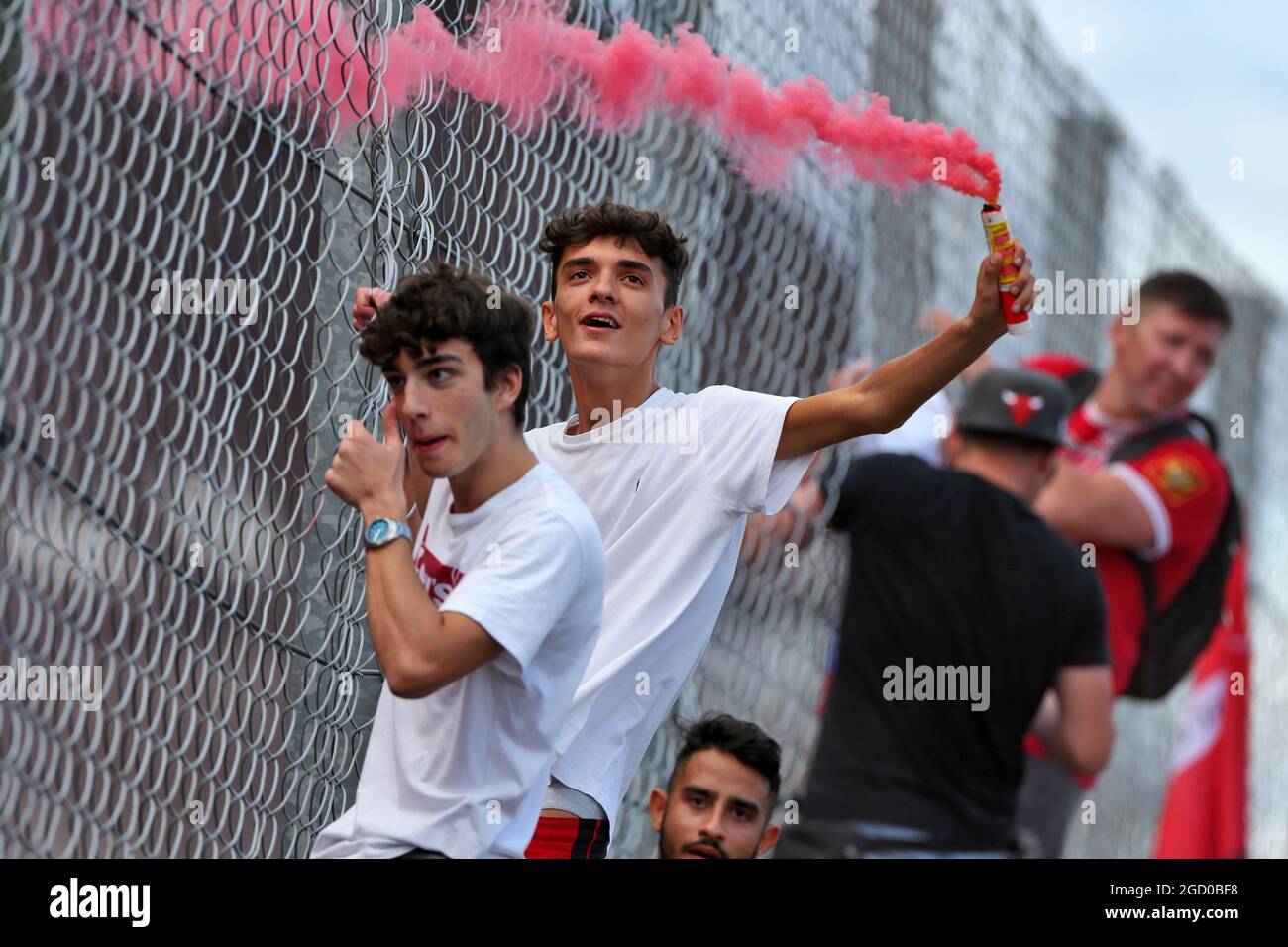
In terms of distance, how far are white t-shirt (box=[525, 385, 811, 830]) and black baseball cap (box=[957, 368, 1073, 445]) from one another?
2.45 meters

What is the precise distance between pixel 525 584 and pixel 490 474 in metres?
0.26

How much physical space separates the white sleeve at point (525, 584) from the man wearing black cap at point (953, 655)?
97.0 inches

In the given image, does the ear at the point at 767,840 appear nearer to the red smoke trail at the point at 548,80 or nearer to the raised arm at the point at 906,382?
the raised arm at the point at 906,382

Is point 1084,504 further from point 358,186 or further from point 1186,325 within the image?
point 358,186

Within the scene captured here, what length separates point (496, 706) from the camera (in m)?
2.72

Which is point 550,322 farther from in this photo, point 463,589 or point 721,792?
point 721,792

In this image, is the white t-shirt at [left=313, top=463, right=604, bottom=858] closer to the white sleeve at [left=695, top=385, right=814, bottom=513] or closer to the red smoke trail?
the white sleeve at [left=695, top=385, right=814, bottom=513]

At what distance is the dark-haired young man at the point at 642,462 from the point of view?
3.18 meters

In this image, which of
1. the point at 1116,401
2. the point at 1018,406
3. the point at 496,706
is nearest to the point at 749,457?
the point at 496,706

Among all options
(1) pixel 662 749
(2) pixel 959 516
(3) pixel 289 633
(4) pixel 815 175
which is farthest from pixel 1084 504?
(3) pixel 289 633

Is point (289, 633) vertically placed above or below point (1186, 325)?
below

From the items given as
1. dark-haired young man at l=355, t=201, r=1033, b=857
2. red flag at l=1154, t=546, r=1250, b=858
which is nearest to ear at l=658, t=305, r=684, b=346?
dark-haired young man at l=355, t=201, r=1033, b=857
